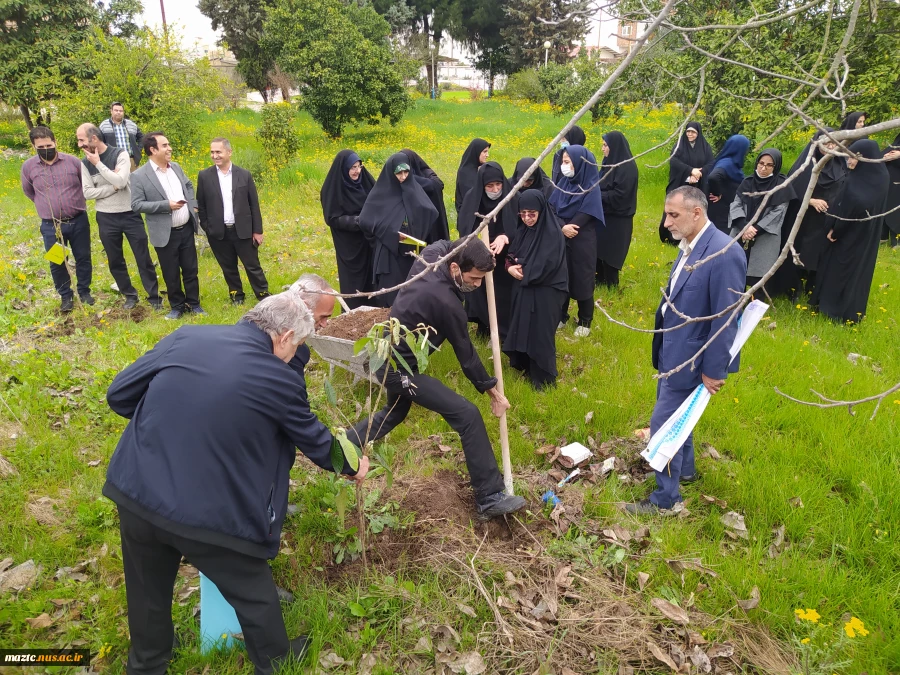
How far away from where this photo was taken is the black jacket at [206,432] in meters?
2.22

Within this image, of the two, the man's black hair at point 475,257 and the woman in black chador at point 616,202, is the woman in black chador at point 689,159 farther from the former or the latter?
the man's black hair at point 475,257

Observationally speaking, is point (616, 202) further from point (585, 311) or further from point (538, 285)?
point (538, 285)

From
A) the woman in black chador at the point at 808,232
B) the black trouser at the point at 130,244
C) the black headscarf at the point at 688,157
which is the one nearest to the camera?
the woman in black chador at the point at 808,232

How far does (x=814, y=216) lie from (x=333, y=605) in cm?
674

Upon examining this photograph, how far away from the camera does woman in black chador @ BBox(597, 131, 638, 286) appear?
662 cm

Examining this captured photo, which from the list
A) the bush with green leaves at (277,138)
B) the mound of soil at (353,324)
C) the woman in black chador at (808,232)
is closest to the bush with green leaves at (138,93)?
the bush with green leaves at (277,138)

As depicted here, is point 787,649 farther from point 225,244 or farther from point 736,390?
point 225,244

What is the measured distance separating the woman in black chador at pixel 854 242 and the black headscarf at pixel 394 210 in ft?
14.5

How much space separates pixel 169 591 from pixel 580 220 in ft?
15.7

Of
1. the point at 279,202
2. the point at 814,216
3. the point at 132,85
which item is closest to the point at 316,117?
the point at 132,85

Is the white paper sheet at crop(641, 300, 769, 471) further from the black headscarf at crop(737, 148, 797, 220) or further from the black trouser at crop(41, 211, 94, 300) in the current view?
the black trouser at crop(41, 211, 94, 300)

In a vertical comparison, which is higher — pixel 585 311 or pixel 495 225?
pixel 495 225

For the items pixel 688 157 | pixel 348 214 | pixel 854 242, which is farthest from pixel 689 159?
pixel 348 214

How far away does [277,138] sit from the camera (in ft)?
43.2
